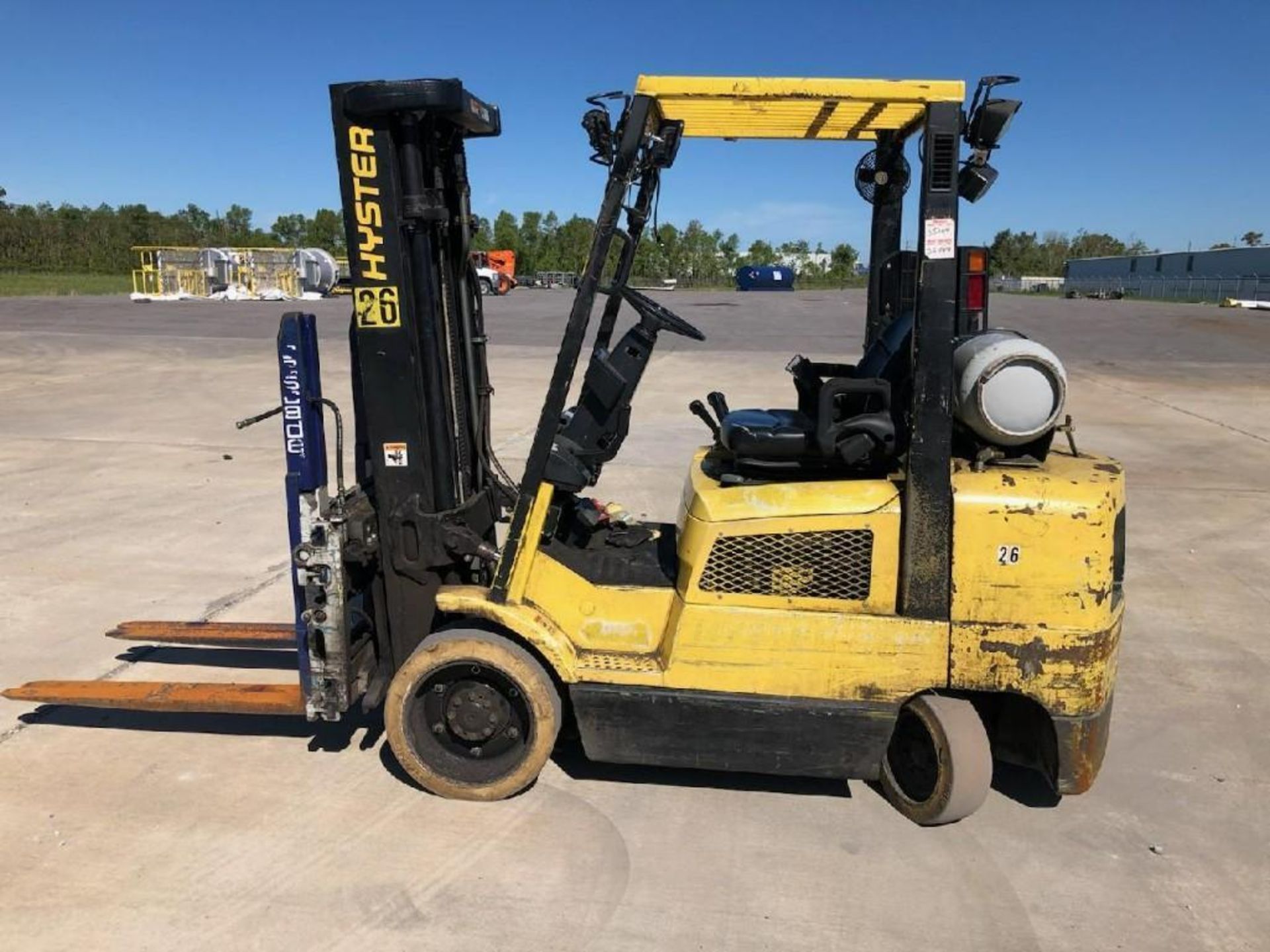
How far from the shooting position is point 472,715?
3.87 meters

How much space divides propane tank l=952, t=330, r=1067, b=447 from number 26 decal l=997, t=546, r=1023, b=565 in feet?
1.26

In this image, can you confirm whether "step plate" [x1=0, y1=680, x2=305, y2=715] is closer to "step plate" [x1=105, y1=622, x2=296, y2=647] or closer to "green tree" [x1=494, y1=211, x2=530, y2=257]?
"step plate" [x1=105, y1=622, x2=296, y2=647]

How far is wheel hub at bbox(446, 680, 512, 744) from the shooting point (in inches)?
152

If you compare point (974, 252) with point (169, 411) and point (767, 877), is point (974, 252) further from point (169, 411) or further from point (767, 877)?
point (169, 411)

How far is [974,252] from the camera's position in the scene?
135 inches

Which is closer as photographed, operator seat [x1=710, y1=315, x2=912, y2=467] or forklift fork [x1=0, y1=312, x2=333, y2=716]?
operator seat [x1=710, y1=315, x2=912, y2=467]

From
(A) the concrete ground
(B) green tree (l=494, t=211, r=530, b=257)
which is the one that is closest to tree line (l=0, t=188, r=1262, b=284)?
(B) green tree (l=494, t=211, r=530, b=257)

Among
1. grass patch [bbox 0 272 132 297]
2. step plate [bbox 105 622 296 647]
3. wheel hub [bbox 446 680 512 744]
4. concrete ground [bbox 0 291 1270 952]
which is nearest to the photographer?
concrete ground [bbox 0 291 1270 952]

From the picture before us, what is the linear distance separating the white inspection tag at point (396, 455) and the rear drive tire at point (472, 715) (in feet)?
2.41

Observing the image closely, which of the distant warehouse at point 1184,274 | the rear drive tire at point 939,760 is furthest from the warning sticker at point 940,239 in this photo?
the distant warehouse at point 1184,274

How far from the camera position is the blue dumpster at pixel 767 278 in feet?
247

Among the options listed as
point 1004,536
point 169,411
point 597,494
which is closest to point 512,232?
point 169,411

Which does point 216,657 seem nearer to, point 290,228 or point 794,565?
point 794,565

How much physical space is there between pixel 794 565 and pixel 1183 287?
7479 cm
